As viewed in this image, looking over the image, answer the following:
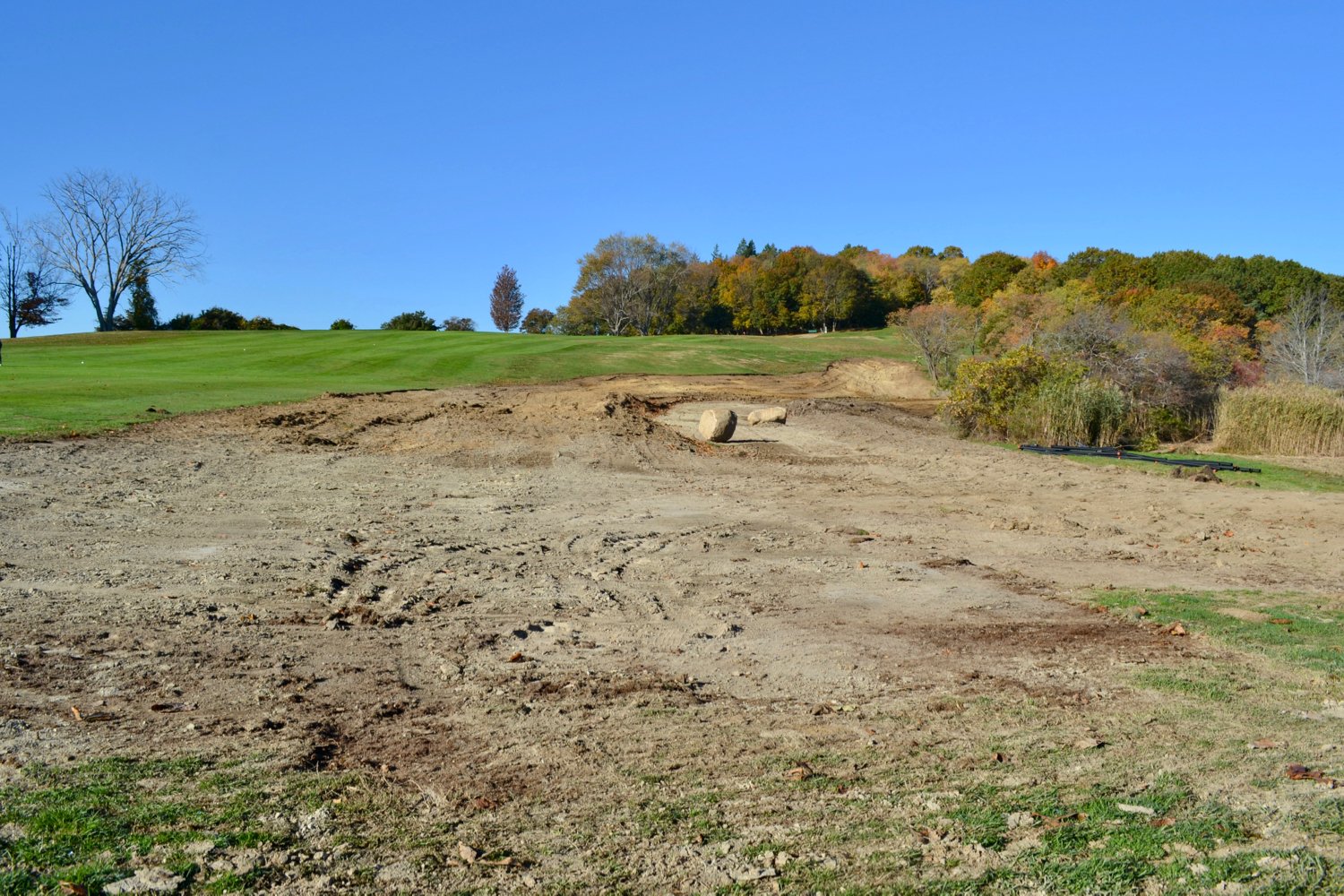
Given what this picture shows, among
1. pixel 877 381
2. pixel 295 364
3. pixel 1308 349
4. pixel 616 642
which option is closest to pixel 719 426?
pixel 616 642

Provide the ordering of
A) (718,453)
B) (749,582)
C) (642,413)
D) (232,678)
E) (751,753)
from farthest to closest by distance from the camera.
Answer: (642,413)
(718,453)
(749,582)
(232,678)
(751,753)

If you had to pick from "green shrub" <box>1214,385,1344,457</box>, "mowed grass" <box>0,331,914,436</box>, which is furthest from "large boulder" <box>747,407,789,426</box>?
"mowed grass" <box>0,331,914,436</box>

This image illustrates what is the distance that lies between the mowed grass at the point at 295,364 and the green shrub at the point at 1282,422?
18.7 metres

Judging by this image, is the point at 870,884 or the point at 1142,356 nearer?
the point at 870,884

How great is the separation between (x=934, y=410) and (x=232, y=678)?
86.2 feet

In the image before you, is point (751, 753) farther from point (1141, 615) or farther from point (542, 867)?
point (1141, 615)

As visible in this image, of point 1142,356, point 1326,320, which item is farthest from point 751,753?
point 1326,320

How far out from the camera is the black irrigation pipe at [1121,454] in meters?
16.8

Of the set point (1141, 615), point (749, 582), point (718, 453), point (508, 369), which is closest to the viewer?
point (1141, 615)

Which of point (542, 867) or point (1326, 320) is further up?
point (1326, 320)

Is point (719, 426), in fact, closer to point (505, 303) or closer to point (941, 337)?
point (941, 337)

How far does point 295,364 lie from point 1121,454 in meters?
26.3

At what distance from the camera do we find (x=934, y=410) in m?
29.9

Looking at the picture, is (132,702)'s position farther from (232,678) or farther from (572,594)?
(572,594)
